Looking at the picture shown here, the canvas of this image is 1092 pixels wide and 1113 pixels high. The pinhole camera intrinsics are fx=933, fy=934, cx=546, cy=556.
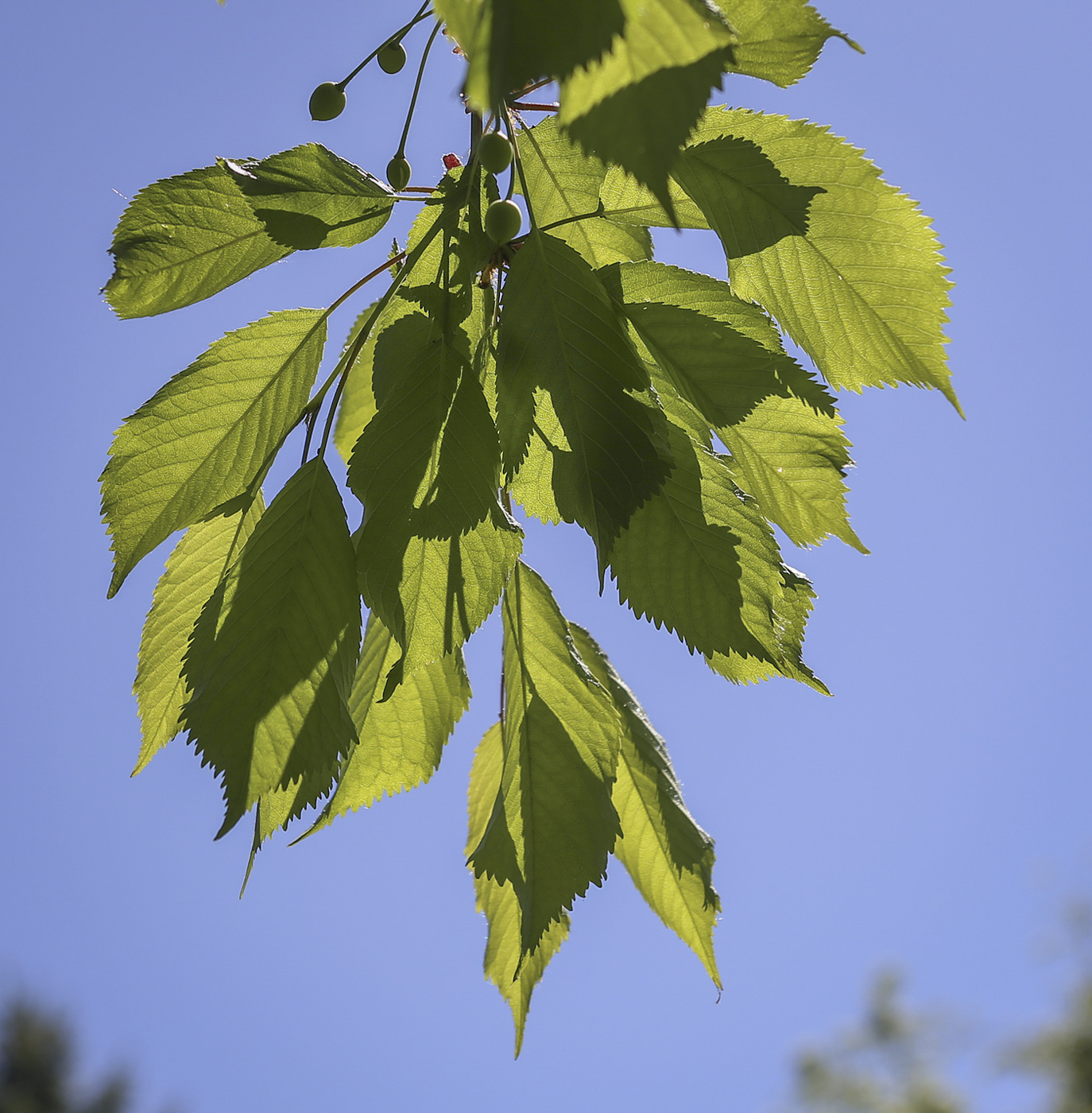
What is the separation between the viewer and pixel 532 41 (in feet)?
0.91

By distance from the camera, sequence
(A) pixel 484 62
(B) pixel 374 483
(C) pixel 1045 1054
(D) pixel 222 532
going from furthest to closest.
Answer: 1. (C) pixel 1045 1054
2. (D) pixel 222 532
3. (B) pixel 374 483
4. (A) pixel 484 62

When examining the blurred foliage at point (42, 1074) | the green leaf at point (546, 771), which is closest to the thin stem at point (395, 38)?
the green leaf at point (546, 771)

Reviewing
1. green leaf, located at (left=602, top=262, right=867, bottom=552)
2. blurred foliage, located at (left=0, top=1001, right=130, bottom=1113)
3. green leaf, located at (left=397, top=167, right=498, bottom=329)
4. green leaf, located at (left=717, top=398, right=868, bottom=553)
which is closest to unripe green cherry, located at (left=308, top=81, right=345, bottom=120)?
green leaf, located at (left=397, top=167, right=498, bottom=329)

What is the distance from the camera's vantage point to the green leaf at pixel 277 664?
52 centimetres

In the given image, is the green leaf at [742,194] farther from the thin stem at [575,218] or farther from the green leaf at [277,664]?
the green leaf at [277,664]

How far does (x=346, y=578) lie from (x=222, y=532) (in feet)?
0.62

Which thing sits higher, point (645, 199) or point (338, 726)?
point (645, 199)

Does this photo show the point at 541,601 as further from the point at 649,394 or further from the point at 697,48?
the point at 697,48

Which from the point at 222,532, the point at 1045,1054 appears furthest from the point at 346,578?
the point at 1045,1054

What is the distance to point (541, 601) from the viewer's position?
2.30ft

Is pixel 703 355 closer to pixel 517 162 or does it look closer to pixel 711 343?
pixel 711 343

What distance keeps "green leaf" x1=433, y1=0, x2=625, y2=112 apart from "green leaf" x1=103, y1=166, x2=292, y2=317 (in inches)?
12.3

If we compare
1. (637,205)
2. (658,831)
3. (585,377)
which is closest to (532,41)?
(585,377)

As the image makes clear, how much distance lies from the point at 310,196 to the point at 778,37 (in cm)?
27
